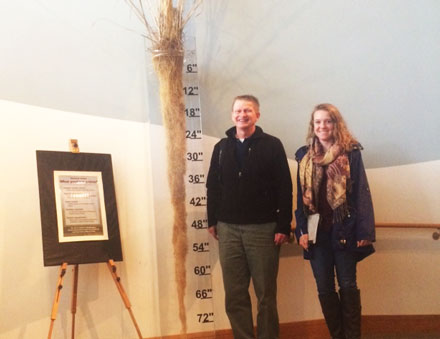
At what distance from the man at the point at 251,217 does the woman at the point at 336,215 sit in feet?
0.50

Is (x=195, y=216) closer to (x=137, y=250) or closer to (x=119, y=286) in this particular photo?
(x=137, y=250)

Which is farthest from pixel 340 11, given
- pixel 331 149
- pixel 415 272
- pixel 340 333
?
pixel 340 333

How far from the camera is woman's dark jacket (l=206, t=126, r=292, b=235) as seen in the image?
2.80 m

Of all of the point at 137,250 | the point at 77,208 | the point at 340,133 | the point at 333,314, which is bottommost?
the point at 333,314

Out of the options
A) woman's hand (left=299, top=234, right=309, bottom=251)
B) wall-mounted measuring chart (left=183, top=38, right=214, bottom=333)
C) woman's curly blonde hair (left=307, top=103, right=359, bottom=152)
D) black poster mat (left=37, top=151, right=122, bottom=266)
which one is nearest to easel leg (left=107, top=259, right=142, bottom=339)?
black poster mat (left=37, top=151, right=122, bottom=266)

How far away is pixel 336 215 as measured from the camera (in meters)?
2.69

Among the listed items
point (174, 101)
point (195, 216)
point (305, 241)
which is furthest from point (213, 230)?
point (174, 101)

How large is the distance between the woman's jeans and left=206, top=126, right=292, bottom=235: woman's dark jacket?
0.20 meters

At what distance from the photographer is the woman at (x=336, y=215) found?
266 cm

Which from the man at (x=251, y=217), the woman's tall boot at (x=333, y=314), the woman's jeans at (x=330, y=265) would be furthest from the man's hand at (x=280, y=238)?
the woman's tall boot at (x=333, y=314)

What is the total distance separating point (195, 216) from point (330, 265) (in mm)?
823

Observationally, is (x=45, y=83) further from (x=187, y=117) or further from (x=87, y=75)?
(x=187, y=117)

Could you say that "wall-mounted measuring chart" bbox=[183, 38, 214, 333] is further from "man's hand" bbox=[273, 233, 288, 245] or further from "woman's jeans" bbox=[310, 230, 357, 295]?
"woman's jeans" bbox=[310, 230, 357, 295]

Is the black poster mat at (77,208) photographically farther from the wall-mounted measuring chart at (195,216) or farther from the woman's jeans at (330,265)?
the woman's jeans at (330,265)
